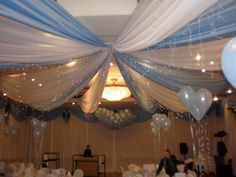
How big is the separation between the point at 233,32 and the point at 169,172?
14.7ft

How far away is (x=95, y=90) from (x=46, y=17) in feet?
7.80

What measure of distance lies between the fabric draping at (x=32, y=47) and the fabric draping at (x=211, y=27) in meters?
0.96

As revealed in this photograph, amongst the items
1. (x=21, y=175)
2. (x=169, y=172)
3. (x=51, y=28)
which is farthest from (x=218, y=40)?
(x=21, y=175)

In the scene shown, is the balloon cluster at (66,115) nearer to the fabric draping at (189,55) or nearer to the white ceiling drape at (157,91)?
the white ceiling drape at (157,91)

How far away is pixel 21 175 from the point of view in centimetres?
619

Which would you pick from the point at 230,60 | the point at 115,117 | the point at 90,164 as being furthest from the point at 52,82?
the point at 90,164

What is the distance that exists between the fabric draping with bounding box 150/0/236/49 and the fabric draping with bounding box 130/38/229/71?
0.24 metres

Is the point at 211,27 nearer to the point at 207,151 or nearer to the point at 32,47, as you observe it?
the point at 32,47

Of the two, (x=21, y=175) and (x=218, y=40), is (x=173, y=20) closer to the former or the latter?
(x=218, y=40)

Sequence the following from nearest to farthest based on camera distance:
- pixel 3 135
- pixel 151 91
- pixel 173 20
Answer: pixel 173 20 → pixel 151 91 → pixel 3 135

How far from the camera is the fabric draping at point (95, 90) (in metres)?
4.21

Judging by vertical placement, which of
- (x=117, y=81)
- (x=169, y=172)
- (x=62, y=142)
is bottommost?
(x=169, y=172)

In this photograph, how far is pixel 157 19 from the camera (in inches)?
101

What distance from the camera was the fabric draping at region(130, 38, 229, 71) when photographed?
10.7 ft
